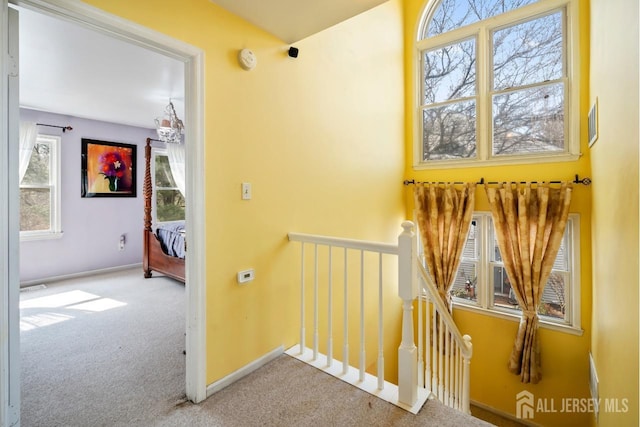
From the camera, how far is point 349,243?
1971mm

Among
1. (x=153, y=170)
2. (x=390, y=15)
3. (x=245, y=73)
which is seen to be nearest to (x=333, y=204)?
(x=245, y=73)

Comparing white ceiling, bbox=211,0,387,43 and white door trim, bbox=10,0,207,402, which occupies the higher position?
white ceiling, bbox=211,0,387,43

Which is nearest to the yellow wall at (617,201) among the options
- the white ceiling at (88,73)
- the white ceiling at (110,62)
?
the white ceiling at (110,62)

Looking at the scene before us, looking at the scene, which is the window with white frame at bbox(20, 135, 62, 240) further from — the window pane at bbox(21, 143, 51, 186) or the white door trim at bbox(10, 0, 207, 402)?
the white door trim at bbox(10, 0, 207, 402)

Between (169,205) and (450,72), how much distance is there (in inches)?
194

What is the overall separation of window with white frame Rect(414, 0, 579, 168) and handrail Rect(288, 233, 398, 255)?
96.1 inches

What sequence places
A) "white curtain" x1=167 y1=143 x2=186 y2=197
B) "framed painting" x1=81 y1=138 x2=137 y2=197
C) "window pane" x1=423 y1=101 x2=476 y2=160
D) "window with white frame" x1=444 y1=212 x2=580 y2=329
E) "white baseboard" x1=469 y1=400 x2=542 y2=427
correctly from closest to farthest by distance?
"window with white frame" x1=444 y1=212 x2=580 y2=329
"white baseboard" x1=469 y1=400 x2=542 y2=427
"window pane" x1=423 y1=101 x2=476 y2=160
"framed painting" x1=81 y1=138 x2=137 y2=197
"white curtain" x1=167 y1=143 x2=186 y2=197

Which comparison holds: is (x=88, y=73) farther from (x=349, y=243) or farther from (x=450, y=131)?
(x=450, y=131)

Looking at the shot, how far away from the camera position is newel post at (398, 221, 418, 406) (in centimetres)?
163

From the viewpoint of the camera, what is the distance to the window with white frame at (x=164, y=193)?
5359mm

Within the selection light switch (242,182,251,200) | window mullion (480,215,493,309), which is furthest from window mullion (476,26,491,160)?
light switch (242,182,251,200)

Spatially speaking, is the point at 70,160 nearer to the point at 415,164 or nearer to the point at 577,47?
the point at 415,164

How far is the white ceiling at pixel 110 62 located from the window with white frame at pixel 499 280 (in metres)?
2.88

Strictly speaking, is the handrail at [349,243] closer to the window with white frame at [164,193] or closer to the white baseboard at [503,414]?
the white baseboard at [503,414]
